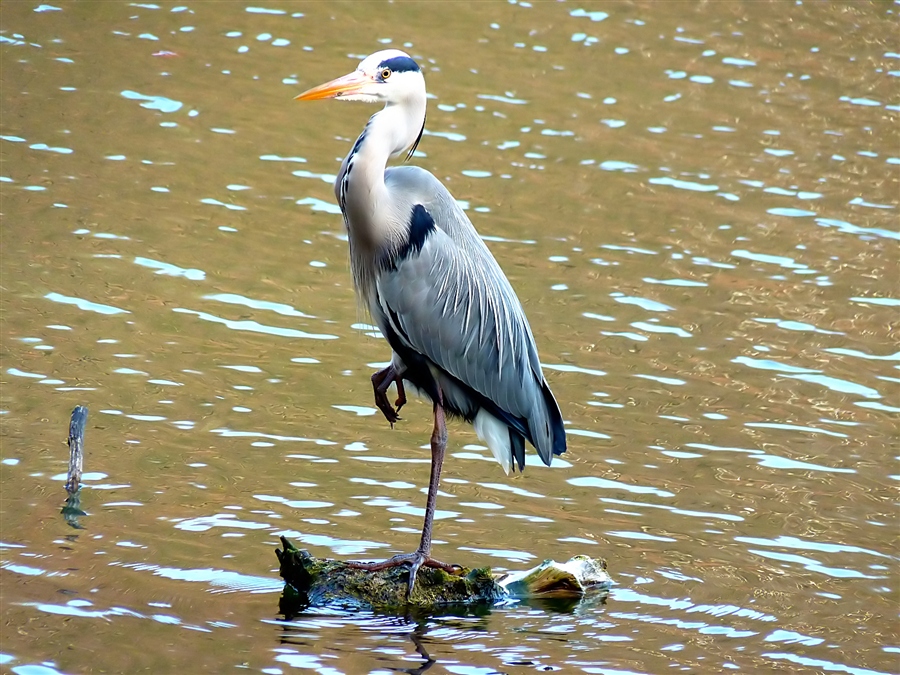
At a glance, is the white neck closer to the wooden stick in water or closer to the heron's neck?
the heron's neck

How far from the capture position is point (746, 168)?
41.9 feet

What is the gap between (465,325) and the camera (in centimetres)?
686

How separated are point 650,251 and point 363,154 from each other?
16.5 feet

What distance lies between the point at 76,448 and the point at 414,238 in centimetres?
196

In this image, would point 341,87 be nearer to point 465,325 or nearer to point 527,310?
point 465,325

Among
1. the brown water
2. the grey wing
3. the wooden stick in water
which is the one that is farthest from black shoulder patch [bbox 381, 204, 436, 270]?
the wooden stick in water

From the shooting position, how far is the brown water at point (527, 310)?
626cm

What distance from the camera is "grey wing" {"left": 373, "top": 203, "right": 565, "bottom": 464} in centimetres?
668

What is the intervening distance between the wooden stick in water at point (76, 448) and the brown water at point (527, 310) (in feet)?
0.48

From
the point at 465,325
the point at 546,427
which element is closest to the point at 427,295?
the point at 465,325

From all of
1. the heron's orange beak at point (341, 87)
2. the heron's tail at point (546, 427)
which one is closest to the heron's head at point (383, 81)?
the heron's orange beak at point (341, 87)

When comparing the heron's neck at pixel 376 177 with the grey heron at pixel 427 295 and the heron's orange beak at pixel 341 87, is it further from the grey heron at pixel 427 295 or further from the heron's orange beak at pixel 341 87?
the heron's orange beak at pixel 341 87

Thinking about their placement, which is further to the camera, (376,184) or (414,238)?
(414,238)

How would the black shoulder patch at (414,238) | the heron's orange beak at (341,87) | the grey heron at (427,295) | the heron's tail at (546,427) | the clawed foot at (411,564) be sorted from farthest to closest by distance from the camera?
the heron's tail at (546,427)
the black shoulder patch at (414,238)
the grey heron at (427,295)
the clawed foot at (411,564)
the heron's orange beak at (341,87)
